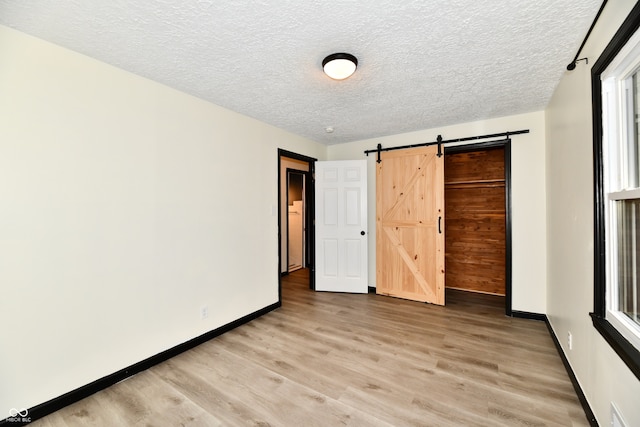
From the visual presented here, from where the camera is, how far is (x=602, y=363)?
4.67ft

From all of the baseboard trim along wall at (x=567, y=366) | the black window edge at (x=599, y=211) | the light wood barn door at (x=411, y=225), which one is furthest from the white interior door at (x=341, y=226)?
the black window edge at (x=599, y=211)

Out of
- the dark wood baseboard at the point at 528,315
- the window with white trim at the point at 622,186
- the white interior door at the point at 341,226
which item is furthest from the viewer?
the white interior door at the point at 341,226

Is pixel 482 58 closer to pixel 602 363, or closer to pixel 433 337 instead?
pixel 602 363

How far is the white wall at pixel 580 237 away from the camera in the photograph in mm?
1301

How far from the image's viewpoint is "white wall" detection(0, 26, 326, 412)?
1.62 meters

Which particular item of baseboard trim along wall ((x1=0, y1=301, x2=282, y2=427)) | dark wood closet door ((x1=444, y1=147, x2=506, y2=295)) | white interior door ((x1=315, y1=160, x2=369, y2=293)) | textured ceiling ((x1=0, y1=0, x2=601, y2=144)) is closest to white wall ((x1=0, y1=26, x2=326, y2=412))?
baseboard trim along wall ((x1=0, y1=301, x2=282, y2=427))

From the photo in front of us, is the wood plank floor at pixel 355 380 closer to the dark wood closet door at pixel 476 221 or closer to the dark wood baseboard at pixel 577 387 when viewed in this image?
the dark wood baseboard at pixel 577 387

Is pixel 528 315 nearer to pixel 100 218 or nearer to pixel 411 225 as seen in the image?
pixel 411 225

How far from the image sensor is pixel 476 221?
4.20m

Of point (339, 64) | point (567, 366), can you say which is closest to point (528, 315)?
point (567, 366)

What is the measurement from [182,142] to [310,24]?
5.29 feet

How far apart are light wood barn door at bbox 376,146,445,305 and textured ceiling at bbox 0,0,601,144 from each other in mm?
1153

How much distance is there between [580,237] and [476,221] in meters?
2.44

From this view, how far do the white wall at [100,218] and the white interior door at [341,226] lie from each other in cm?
165
